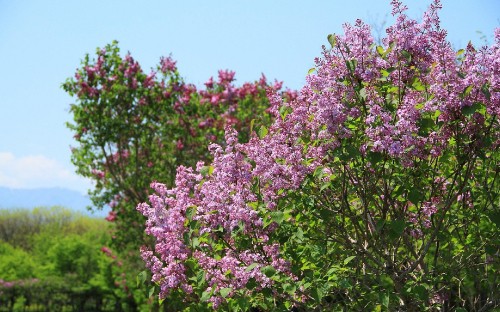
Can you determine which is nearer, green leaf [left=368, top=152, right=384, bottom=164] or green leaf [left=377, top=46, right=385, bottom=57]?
green leaf [left=368, top=152, right=384, bottom=164]

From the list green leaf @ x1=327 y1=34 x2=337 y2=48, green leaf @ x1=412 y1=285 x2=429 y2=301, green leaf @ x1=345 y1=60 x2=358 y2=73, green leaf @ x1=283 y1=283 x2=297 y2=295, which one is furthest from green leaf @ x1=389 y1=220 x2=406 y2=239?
green leaf @ x1=327 y1=34 x2=337 y2=48

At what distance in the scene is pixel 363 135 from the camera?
17.9ft

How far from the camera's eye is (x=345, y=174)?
18.7 feet

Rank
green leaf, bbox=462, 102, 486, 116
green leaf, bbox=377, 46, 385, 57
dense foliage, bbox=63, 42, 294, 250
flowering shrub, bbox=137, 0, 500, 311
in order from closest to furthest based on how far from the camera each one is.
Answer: green leaf, bbox=462, 102, 486, 116 < flowering shrub, bbox=137, 0, 500, 311 < green leaf, bbox=377, 46, 385, 57 < dense foliage, bbox=63, 42, 294, 250

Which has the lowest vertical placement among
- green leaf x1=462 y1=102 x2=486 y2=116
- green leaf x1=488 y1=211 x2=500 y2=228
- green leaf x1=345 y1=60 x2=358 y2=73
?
green leaf x1=488 y1=211 x2=500 y2=228

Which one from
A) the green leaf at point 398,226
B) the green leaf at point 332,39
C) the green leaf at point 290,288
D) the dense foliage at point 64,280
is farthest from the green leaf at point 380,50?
the dense foliage at point 64,280

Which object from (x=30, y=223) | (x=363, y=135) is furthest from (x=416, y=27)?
(x=30, y=223)

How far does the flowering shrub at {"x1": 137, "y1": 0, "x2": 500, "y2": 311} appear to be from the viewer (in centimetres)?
531

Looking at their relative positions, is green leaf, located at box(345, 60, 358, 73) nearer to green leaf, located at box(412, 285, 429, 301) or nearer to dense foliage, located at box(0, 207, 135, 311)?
green leaf, located at box(412, 285, 429, 301)

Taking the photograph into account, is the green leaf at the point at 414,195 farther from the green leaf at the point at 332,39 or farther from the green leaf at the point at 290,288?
the green leaf at the point at 332,39

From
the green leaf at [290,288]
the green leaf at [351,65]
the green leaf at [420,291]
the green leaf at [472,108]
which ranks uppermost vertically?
the green leaf at [351,65]

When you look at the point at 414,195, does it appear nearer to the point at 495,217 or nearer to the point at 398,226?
the point at 398,226

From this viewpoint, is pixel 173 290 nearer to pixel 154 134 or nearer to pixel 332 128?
pixel 332 128

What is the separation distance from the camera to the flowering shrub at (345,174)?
5312 millimetres
